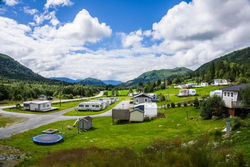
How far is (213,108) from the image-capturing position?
26.0 metres

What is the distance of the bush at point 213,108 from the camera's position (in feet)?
84.3

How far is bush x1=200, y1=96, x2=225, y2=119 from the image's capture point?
2570 cm

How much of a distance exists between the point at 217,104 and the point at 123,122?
19.0 metres

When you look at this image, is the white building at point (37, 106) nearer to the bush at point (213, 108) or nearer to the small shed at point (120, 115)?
the small shed at point (120, 115)

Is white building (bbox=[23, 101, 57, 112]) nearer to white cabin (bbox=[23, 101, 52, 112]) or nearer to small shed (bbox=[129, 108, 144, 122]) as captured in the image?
white cabin (bbox=[23, 101, 52, 112])

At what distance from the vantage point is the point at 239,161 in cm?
562

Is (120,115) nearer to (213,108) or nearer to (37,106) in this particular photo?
(213,108)

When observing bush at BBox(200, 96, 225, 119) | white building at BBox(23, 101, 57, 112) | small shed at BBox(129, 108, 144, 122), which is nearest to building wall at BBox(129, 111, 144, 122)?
small shed at BBox(129, 108, 144, 122)

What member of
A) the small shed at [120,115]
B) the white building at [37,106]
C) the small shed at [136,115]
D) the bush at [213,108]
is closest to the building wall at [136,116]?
the small shed at [136,115]

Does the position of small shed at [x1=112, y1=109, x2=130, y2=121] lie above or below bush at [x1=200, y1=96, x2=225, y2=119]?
below

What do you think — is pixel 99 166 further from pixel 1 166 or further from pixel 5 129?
pixel 5 129

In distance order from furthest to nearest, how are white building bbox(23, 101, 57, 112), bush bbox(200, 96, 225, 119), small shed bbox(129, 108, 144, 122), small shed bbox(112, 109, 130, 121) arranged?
1. white building bbox(23, 101, 57, 112)
2. small shed bbox(129, 108, 144, 122)
3. small shed bbox(112, 109, 130, 121)
4. bush bbox(200, 96, 225, 119)

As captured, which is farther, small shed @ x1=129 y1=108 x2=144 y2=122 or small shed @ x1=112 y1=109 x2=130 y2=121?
small shed @ x1=129 y1=108 x2=144 y2=122

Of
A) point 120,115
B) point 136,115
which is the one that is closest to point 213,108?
point 136,115
